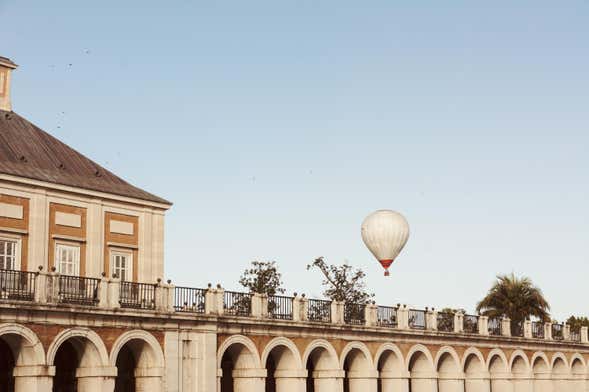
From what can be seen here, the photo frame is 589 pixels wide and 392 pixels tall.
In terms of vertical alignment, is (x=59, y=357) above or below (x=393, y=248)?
below

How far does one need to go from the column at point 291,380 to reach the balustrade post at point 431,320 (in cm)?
1054

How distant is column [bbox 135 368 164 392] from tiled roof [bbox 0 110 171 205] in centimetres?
856

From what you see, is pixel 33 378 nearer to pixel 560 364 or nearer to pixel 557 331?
pixel 560 364

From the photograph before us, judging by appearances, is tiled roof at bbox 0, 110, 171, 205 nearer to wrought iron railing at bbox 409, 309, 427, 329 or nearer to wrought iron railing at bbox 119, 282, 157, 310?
wrought iron railing at bbox 119, 282, 157, 310

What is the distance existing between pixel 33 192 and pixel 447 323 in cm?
2489

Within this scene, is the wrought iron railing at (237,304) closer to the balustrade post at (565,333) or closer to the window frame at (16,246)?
the window frame at (16,246)

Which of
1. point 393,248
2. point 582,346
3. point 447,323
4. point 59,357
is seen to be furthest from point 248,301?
point 582,346

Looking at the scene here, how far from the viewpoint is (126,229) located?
141ft

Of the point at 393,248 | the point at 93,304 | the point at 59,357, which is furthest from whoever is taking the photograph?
the point at 393,248

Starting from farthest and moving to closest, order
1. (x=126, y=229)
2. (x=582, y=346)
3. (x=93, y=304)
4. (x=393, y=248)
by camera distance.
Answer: (x=582, y=346)
(x=393, y=248)
(x=126, y=229)
(x=93, y=304)

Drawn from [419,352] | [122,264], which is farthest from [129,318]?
[419,352]

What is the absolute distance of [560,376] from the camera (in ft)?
214

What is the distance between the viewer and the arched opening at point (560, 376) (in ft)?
213

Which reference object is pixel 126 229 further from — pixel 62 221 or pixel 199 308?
pixel 199 308
